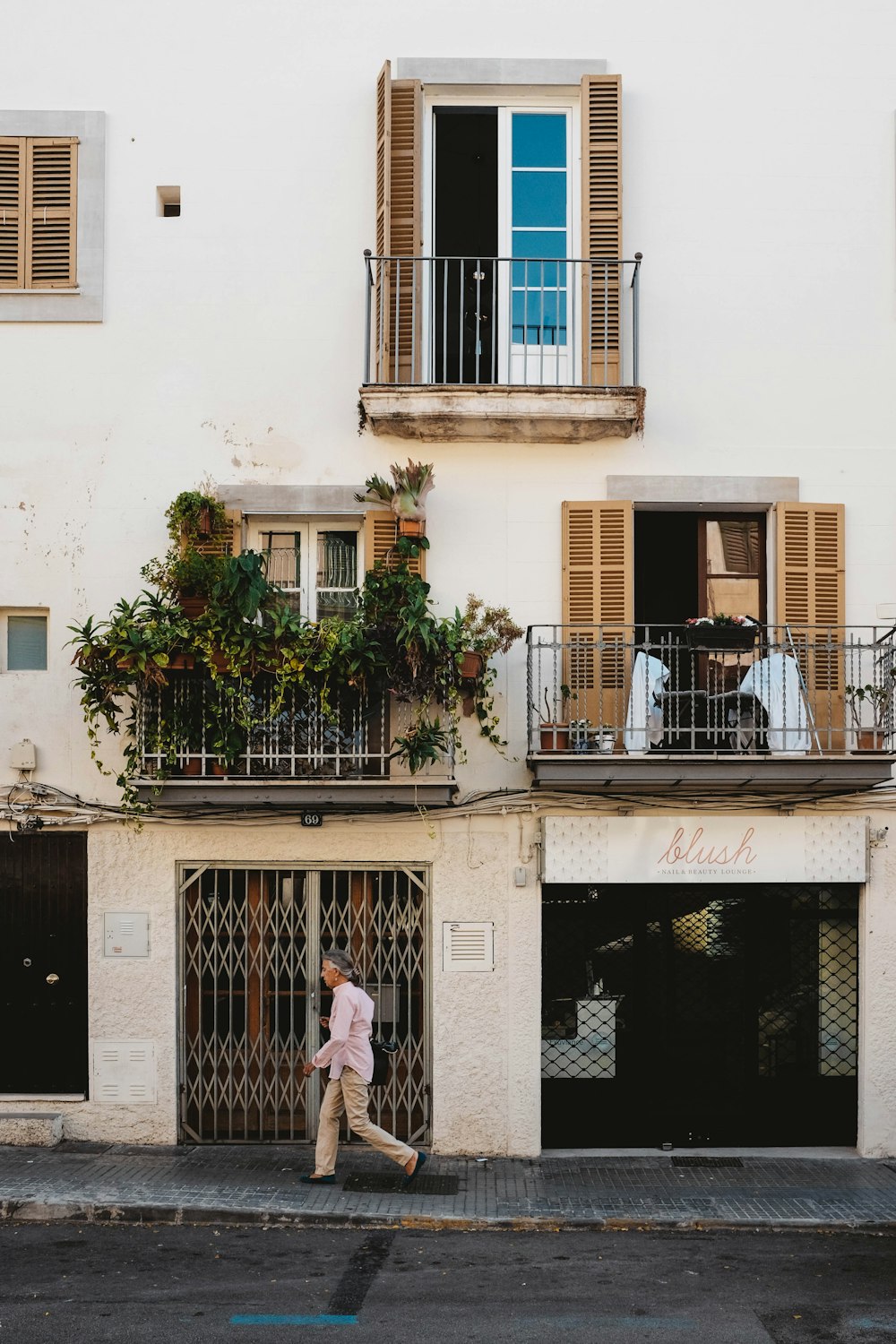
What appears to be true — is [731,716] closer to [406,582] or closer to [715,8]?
[406,582]

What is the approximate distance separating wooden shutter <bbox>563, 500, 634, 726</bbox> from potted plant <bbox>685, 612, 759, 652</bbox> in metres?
0.73

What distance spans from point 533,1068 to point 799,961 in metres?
2.47

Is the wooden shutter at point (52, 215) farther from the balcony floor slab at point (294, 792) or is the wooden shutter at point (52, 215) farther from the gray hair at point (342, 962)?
the gray hair at point (342, 962)

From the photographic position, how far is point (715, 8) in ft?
40.0

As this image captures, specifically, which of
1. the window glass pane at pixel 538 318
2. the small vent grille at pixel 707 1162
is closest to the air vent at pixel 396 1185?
the small vent grille at pixel 707 1162

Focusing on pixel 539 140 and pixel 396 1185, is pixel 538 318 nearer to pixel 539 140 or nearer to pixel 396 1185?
pixel 539 140

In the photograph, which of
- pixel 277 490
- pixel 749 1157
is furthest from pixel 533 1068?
pixel 277 490

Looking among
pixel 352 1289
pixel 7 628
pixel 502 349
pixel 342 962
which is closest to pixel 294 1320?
pixel 352 1289

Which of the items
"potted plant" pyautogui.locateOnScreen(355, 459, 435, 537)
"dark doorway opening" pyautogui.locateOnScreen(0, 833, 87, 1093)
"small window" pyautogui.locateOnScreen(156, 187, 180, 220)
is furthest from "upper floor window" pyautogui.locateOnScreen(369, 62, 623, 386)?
"dark doorway opening" pyautogui.locateOnScreen(0, 833, 87, 1093)

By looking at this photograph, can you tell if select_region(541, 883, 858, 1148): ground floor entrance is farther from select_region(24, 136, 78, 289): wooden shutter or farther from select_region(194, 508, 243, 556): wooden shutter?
select_region(24, 136, 78, 289): wooden shutter

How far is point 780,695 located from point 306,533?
4267 mm

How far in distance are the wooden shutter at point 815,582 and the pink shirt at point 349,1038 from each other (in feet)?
15.1

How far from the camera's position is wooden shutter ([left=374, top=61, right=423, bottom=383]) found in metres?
11.8

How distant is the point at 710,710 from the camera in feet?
38.1
